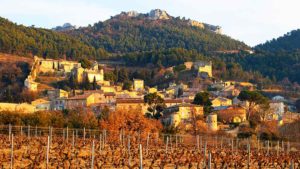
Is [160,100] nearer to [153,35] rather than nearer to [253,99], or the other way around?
[253,99]

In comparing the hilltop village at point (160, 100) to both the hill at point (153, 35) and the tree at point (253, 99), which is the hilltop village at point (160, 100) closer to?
the tree at point (253, 99)

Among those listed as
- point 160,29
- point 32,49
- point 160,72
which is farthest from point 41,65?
point 160,29

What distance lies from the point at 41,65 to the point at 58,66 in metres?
3.21

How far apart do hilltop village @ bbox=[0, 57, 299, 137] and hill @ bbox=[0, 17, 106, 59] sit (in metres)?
9.32

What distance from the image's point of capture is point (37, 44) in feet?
341

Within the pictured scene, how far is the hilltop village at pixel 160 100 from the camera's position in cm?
5497

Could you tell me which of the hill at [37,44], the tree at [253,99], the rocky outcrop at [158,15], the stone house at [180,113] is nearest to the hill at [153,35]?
the rocky outcrop at [158,15]

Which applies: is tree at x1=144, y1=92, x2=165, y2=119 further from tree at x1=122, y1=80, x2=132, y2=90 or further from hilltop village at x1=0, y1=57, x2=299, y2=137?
tree at x1=122, y1=80, x2=132, y2=90

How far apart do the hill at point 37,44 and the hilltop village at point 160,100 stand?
9.32 m

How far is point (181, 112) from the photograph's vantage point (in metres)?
56.8

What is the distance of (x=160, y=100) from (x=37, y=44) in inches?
1987

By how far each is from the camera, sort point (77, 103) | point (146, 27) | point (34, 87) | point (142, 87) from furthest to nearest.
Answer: point (146, 27) → point (142, 87) → point (34, 87) → point (77, 103)

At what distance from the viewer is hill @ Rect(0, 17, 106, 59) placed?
9794 cm

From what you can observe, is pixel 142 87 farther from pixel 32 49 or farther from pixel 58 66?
pixel 32 49
